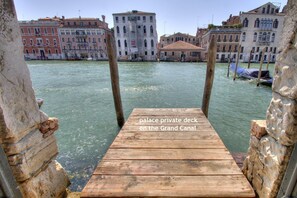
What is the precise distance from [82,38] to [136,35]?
1442 centimetres

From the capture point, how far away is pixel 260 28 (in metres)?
33.1

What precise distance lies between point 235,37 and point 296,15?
3973cm

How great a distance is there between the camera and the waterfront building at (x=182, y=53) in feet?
119

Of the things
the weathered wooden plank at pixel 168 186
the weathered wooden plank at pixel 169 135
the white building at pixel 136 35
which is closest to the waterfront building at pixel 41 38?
the white building at pixel 136 35

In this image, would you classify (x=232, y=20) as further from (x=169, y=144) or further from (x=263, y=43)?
(x=169, y=144)

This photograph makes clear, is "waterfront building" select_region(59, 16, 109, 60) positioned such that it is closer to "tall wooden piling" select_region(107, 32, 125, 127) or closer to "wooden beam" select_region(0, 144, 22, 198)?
"tall wooden piling" select_region(107, 32, 125, 127)

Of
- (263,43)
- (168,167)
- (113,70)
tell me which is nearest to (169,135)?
(168,167)

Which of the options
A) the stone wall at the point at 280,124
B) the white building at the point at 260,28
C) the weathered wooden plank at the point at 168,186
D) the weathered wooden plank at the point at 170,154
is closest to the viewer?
the stone wall at the point at 280,124

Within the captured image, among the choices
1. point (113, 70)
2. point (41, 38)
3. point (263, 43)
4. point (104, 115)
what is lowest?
point (104, 115)

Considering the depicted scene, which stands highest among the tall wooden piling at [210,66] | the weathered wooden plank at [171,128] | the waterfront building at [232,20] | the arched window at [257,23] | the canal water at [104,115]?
the waterfront building at [232,20]

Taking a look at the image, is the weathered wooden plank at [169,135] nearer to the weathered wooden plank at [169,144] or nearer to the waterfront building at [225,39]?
the weathered wooden plank at [169,144]

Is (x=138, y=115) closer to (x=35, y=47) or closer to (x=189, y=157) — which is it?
(x=189, y=157)

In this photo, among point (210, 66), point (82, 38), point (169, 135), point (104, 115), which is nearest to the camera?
point (169, 135)

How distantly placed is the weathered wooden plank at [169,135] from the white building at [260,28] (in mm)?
38416
